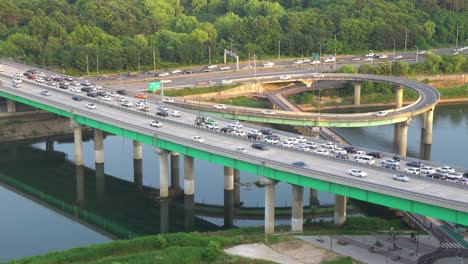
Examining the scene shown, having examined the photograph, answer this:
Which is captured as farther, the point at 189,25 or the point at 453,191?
the point at 189,25

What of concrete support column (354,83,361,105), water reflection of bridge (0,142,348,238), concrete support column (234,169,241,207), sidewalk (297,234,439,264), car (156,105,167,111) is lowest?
water reflection of bridge (0,142,348,238)

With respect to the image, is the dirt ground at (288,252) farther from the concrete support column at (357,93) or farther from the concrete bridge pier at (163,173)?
the concrete support column at (357,93)

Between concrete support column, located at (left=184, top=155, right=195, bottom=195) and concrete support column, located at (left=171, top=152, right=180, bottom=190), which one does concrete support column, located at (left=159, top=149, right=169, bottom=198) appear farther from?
concrete support column, located at (left=171, top=152, right=180, bottom=190)

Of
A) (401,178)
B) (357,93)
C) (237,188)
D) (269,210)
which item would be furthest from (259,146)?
(357,93)

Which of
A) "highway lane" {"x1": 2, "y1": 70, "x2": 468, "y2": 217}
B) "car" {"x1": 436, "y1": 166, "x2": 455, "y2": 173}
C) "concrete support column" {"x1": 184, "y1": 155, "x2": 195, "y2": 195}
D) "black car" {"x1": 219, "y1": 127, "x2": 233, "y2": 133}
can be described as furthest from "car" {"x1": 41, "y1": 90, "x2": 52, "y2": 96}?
"car" {"x1": 436, "y1": 166, "x2": 455, "y2": 173}

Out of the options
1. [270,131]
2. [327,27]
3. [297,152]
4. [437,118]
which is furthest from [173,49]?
[297,152]

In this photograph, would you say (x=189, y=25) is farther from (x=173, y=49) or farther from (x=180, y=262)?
(x=180, y=262)

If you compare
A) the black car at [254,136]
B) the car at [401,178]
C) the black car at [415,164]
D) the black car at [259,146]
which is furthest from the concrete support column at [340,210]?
the black car at [254,136]
